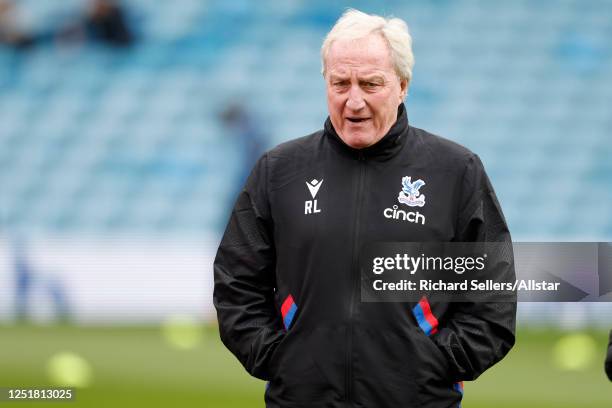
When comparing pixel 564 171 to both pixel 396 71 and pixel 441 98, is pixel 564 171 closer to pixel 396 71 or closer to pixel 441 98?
pixel 441 98

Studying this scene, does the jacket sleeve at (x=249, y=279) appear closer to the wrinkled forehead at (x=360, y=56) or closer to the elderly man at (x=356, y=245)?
the elderly man at (x=356, y=245)

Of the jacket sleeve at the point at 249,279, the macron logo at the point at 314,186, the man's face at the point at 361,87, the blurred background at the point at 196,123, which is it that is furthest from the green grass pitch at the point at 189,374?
the man's face at the point at 361,87

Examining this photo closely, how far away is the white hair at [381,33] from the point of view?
293cm

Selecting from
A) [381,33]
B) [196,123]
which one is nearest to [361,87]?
[381,33]

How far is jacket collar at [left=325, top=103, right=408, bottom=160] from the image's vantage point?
2.94 meters

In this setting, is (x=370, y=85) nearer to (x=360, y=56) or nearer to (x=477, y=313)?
(x=360, y=56)

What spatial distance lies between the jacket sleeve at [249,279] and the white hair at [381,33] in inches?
15.5

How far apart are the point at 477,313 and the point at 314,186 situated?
0.51 metres

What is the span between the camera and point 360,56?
9.52ft

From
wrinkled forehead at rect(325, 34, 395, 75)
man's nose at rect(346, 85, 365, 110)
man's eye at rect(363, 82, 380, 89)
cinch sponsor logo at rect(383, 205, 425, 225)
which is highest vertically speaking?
wrinkled forehead at rect(325, 34, 395, 75)

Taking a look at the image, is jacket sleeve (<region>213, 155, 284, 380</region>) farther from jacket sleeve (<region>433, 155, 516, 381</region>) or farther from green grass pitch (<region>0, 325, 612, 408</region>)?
green grass pitch (<region>0, 325, 612, 408</region>)

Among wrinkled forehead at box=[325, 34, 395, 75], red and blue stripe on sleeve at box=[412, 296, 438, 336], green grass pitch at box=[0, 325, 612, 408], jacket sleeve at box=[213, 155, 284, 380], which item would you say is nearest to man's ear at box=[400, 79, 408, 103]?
wrinkled forehead at box=[325, 34, 395, 75]

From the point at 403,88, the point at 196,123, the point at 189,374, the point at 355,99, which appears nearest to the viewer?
the point at 355,99

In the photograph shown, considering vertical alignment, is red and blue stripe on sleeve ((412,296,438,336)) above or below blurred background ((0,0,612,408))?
below
